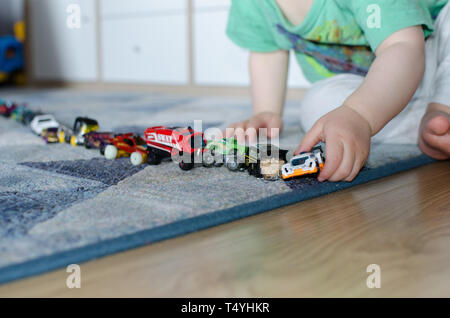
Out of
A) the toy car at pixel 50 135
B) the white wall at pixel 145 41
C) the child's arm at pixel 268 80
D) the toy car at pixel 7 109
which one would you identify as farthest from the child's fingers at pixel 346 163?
the white wall at pixel 145 41

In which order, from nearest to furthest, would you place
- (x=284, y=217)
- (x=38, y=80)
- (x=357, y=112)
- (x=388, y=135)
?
(x=284, y=217) < (x=357, y=112) < (x=388, y=135) < (x=38, y=80)

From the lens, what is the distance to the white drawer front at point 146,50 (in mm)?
2228

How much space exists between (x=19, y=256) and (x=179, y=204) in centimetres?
17

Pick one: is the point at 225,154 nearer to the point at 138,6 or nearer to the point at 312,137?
the point at 312,137

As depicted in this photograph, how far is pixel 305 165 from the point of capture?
0.56 metres

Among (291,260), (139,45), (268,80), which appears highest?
(139,45)

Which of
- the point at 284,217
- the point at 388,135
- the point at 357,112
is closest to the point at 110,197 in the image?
the point at 284,217

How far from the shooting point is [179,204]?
1.57 ft

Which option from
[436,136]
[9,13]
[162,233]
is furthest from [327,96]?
[9,13]

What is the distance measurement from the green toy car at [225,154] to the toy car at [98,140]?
0.18m

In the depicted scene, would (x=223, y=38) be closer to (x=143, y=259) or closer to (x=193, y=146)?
(x=193, y=146)

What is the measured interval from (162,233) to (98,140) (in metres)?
0.37

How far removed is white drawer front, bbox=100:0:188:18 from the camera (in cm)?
219

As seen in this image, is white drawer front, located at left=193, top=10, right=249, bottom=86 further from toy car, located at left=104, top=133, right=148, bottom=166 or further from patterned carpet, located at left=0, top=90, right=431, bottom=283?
toy car, located at left=104, top=133, right=148, bottom=166
